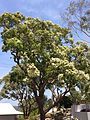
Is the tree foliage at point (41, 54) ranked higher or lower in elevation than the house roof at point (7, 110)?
higher

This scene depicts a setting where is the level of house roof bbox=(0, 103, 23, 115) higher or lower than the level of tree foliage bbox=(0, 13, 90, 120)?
lower

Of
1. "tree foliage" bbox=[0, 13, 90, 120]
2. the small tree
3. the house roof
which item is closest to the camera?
the house roof

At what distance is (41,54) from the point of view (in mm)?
35844

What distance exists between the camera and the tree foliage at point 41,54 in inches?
1366

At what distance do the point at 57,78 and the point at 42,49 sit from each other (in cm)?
329

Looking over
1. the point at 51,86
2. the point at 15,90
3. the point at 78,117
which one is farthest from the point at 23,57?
the point at 15,90

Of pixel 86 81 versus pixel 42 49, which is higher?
pixel 42 49

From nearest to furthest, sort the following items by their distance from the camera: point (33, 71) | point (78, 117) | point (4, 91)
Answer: point (33, 71), point (78, 117), point (4, 91)

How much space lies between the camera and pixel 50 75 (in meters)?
35.1

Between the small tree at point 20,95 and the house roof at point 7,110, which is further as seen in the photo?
the small tree at point 20,95

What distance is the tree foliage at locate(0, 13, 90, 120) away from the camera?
34.7 metres

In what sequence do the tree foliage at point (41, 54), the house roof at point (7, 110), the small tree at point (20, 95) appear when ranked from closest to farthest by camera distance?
the house roof at point (7, 110) → the tree foliage at point (41, 54) → the small tree at point (20, 95)

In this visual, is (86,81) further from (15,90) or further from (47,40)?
(15,90)

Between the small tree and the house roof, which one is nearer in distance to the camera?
the house roof
